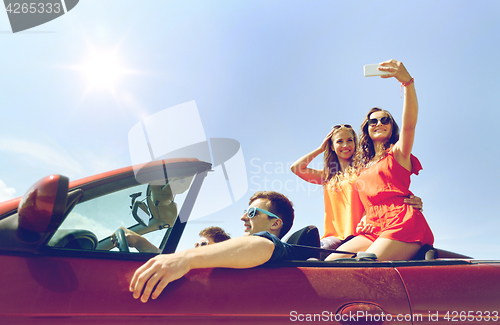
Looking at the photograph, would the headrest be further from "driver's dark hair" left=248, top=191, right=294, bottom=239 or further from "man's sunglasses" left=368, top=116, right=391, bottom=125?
"man's sunglasses" left=368, top=116, right=391, bottom=125

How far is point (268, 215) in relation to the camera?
2.32 meters

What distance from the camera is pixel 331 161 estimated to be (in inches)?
125

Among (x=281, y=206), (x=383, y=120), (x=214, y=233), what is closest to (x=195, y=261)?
(x=281, y=206)

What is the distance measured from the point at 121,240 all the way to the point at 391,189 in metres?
1.92

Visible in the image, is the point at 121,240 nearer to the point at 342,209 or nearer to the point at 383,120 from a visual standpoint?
the point at 342,209

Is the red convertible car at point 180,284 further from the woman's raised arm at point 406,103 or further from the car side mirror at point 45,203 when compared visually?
the woman's raised arm at point 406,103

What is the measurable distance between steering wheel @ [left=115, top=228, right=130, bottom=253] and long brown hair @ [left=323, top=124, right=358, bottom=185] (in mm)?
2018

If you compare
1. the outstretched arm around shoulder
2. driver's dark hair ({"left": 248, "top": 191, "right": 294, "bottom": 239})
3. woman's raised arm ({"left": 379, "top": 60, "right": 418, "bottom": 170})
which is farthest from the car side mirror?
woman's raised arm ({"left": 379, "top": 60, "right": 418, "bottom": 170})

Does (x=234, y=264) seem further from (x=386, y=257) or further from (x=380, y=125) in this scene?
(x=380, y=125)

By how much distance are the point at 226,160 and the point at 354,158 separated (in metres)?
1.49

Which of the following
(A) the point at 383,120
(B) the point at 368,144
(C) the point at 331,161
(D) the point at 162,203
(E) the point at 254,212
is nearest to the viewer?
(D) the point at 162,203

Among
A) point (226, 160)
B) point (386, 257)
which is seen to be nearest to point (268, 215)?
point (226, 160)

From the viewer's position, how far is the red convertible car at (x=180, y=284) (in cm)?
118

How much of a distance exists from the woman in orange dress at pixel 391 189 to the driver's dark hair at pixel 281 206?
445mm
